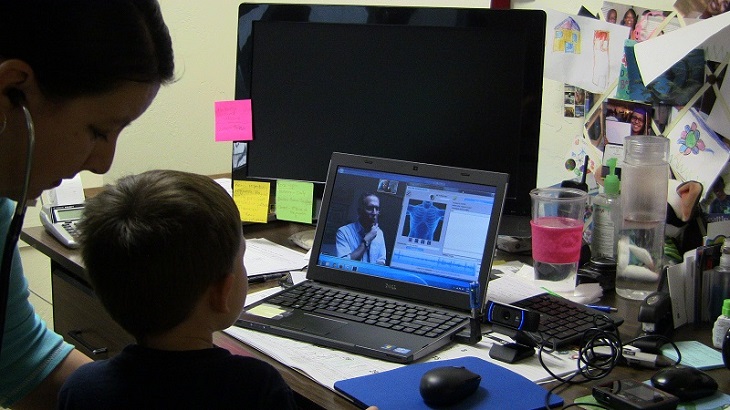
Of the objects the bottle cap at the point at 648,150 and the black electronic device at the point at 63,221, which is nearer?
the bottle cap at the point at 648,150

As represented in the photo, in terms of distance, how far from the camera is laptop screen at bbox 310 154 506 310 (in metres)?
1.38

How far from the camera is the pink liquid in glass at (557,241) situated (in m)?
1.47

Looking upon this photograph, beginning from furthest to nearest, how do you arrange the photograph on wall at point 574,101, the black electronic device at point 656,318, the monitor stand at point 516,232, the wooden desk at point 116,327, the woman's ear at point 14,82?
the photograph on wall at point 574,101 < the monitor stand at point 516,232 < the black electronic device at point 656,318 < the wooden desk at point 116,327 < the woman's ear at point 14,82

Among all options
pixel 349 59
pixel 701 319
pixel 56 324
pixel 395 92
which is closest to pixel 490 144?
pixel 395 92

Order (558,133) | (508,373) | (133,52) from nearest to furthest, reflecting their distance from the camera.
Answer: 1. (133,52)
2. (508,373)
3. (558,133)

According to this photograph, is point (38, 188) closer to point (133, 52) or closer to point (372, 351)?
point (133, 52)

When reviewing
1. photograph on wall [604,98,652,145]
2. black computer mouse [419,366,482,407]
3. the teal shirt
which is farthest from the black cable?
the teal shirt

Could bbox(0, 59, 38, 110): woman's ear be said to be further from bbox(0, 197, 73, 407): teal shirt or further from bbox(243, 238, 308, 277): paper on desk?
bbox(243, 238, 308, 277): paper on desk

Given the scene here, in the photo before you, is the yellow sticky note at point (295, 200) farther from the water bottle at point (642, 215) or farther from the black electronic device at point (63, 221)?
the water bottle at point (642, 215)

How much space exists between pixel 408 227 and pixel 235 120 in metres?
0.54

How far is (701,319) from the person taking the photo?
1.36 meters

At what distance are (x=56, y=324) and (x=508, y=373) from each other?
116 cm

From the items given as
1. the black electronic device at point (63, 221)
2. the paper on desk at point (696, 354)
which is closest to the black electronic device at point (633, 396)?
the paper on desk at point (696, 354)

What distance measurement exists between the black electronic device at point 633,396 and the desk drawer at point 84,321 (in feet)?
2.87
